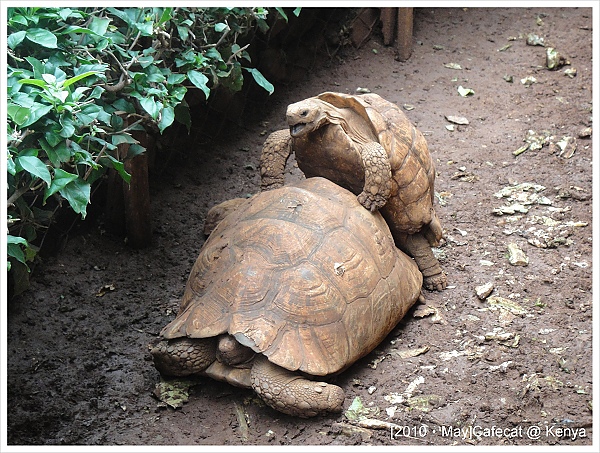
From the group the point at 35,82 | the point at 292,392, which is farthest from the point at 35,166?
the point at 292,392

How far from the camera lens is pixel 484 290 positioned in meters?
3.97

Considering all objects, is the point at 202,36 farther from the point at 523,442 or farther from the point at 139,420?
the point at 523,442

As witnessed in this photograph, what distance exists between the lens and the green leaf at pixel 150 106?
10.3 ft

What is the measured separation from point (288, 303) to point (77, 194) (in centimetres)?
102

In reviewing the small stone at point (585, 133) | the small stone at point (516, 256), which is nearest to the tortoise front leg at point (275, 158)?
the small stone at point (516, 256)

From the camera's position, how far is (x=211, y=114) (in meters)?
5.27

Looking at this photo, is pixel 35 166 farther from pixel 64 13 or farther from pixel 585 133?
pixel 585 133

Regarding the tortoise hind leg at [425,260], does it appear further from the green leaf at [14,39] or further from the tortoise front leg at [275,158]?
the green leaf at [14,39]

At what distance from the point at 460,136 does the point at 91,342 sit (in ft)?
11.0

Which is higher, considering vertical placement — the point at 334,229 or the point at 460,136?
the point at 334,229

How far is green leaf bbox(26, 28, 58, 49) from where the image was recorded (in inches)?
113

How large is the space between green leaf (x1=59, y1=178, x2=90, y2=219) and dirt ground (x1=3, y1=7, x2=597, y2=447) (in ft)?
3.30

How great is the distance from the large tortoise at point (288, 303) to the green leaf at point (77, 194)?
0.79 metres

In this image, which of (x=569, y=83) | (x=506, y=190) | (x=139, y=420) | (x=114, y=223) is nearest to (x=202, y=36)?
(x=114, y=223)
